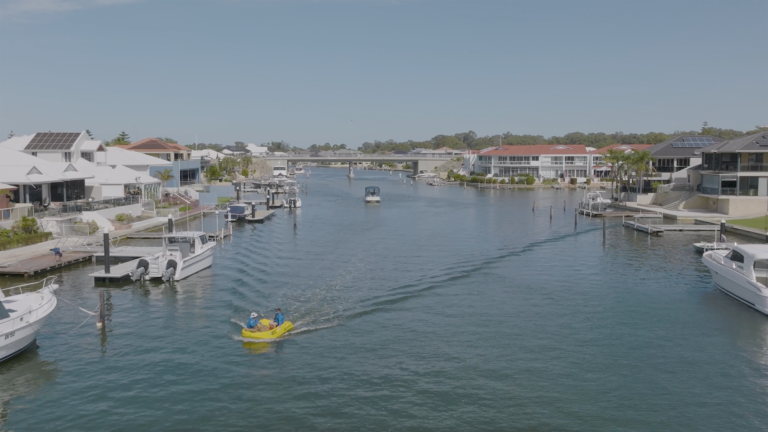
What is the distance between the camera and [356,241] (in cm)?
6109

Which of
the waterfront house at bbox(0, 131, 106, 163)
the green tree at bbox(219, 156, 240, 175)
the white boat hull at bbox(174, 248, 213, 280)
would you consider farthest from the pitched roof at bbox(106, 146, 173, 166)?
the green tree at bbox(219, 156, 240, 175)

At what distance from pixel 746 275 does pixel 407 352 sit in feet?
69.8

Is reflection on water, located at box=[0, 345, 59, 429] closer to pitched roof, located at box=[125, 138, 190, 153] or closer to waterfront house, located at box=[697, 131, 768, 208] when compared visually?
waterfront house, located at box=[697, 131, 768, 208]

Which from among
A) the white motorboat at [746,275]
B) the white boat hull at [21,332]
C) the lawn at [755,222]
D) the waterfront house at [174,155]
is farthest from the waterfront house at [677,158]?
the white boat hull at [21,332]

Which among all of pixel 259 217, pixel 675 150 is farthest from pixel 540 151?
pixel 259 217

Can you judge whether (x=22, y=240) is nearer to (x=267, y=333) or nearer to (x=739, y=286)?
(x=267, y=333)

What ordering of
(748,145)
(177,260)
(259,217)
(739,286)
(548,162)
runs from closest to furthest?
(739,286) < (177,260) < (748,145) < (259,217) < (548,162)

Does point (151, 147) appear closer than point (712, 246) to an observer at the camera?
No

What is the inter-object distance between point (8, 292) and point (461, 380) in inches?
1083

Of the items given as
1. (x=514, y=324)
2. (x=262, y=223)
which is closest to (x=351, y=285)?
(x=514, y=324)

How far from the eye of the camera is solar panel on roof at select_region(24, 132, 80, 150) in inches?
2926

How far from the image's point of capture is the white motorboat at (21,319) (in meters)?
27.0

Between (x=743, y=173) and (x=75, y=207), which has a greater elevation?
(x=743, y=173)

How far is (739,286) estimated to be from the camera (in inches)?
1475
